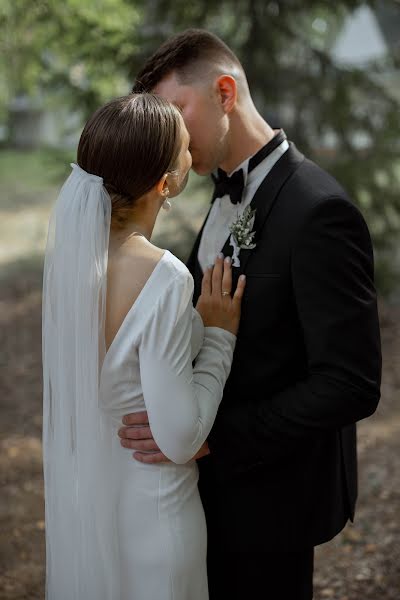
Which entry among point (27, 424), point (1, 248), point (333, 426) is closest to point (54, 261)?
point (333, 426)

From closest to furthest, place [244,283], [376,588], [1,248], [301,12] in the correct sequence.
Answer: [244,283]
[376,588]
[301,12]
[1,248]

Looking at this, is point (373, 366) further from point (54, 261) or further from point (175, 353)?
point (54, 261)

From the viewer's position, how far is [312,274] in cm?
215

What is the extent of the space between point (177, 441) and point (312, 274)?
62 cm

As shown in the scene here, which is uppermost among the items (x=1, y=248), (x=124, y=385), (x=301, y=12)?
(x=301, y=12)

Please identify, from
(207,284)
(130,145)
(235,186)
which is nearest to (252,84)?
(235,186)

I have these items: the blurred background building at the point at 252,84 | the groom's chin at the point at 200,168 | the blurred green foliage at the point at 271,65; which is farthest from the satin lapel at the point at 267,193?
the blurred green foliage at the point at 271,65

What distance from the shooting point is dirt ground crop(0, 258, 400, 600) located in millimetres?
4203

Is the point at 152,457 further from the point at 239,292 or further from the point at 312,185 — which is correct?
the point at 312,185

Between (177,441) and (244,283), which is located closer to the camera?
(177,441)

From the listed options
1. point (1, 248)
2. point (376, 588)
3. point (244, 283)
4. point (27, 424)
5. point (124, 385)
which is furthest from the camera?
point (1, 248)

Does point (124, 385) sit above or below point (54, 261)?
below

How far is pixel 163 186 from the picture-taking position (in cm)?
216

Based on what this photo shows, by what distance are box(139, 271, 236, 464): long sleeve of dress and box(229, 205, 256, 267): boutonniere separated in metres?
0.37
